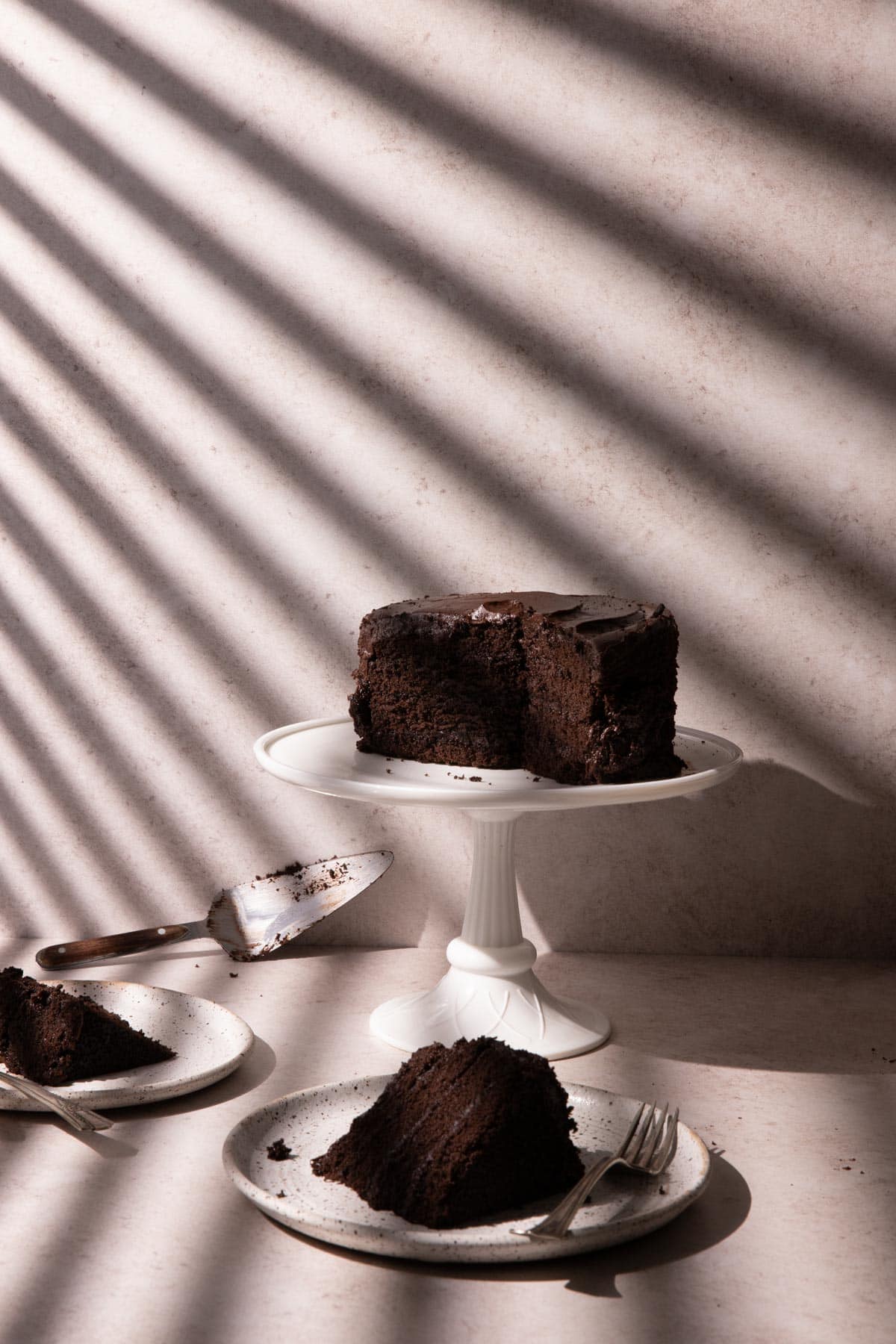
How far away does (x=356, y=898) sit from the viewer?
158 cm

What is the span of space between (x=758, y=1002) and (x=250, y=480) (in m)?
0.82

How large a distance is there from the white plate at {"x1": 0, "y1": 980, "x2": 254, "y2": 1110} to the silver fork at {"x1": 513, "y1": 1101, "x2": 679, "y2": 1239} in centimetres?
37

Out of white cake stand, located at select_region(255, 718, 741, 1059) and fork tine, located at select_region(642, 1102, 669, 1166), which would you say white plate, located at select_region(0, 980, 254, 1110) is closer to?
white cake stand, located at select_region(255, 718, 741, 1059)

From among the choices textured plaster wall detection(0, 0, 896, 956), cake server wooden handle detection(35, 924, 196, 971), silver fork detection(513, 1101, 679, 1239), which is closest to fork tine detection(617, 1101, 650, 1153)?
silver fork detection(513, 1101, 679, 1239)

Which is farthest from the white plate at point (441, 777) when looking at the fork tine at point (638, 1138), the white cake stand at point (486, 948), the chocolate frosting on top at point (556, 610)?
the fork tine at point (638, 1138)

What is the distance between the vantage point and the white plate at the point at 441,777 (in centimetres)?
111

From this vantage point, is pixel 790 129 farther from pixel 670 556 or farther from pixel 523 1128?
pixel 523 1128

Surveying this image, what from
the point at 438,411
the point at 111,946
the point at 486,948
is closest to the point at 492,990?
the point at 486,948

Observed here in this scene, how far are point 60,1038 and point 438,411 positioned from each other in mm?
776

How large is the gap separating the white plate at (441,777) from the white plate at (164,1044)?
250mm

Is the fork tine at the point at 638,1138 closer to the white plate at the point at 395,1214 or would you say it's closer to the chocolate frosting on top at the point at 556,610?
the white plate at the point at 395,1214

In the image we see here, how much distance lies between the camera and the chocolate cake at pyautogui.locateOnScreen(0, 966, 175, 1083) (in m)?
1.14

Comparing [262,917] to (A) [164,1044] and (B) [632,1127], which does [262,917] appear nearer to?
(A) [164,1044]

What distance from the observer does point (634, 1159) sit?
0.94 metres
